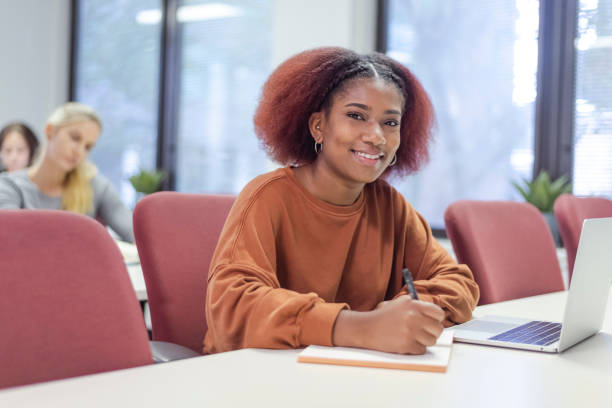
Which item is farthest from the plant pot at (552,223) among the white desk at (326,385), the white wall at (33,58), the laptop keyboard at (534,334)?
the white wall at (33,58)

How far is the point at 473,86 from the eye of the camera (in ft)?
14.1

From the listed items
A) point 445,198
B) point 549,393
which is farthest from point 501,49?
point 549,393

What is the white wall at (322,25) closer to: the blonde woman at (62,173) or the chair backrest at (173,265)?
the blonde woman at (62,173)

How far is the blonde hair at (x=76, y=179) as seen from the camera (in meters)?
3.00

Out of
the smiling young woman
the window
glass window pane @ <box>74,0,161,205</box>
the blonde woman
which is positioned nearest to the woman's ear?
the smiling young woman

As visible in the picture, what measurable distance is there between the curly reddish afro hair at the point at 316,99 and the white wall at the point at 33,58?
4.74 metres

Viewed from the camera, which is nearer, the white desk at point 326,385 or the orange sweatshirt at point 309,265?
the white desk at point 326,385

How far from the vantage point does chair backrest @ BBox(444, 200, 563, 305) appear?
1.88 meters

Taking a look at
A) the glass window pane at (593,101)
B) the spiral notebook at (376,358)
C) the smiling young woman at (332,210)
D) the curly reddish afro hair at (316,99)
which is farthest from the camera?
the glass window pane at (593,101)

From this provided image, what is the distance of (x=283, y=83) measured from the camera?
153cm

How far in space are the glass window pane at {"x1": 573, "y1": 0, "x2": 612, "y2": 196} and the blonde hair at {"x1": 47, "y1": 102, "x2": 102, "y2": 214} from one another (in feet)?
8.68

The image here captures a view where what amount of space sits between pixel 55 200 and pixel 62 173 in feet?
0.39

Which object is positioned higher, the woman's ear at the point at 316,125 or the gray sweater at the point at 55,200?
the woman's ear at the point at 316,125

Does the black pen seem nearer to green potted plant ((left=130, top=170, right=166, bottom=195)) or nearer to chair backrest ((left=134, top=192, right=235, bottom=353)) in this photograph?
chair backrest ((left=134, top=192, right=235, bottom=353))
